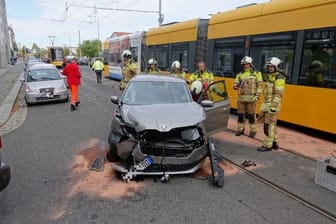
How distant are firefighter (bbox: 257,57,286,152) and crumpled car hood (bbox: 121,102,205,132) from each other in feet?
Answer: 5.39

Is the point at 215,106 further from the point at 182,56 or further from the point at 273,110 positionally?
the point at 182,56

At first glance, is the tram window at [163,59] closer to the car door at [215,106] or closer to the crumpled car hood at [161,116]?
the car door at [215,106]

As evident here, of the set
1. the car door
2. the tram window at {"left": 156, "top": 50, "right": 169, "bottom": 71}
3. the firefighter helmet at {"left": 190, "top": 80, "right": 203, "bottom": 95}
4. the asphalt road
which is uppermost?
the tram window at {"left": 156, "top": 50, "right": 169, "bottom": 71}

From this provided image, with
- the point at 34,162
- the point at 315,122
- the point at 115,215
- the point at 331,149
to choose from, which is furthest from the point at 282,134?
the point at 34,162


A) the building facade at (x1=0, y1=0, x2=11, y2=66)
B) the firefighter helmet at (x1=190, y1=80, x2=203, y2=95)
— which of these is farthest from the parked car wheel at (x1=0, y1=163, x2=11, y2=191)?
the building facade at (x1=0, y1=0, x2=11, y2=66)

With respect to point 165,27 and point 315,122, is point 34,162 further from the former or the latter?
point 165,27

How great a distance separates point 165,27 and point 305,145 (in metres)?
9.52

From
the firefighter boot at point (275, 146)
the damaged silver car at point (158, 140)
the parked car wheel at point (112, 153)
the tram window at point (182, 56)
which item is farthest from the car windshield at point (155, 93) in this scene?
the tram window at point (182, 56)

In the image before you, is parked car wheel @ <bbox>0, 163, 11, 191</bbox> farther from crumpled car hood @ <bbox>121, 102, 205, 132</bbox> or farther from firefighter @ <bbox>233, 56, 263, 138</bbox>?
firefighter @ <bbox>233, 56, 263, 138</bbox>

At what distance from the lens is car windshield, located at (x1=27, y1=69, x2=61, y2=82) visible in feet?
39.7

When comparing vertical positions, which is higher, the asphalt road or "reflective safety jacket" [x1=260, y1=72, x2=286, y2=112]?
"reflective safety jacket" [x1=260, y1=72, x2=286, y2=112]

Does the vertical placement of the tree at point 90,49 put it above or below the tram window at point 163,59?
above

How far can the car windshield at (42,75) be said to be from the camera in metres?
12.1

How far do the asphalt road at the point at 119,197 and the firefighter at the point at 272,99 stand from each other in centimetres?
140
